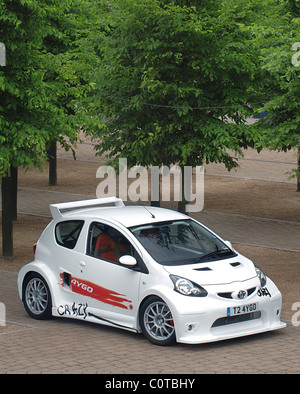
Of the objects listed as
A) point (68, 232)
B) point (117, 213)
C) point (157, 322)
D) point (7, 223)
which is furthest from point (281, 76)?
point (7, 223)

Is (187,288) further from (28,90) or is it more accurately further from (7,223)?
(7,223)

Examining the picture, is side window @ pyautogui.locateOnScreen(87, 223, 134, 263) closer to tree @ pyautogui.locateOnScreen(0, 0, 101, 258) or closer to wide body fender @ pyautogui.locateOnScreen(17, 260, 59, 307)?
wide body fender @ pyautogui.locateOnScreen(17, 260, 59, 307)

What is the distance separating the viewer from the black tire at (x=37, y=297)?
1205 cm

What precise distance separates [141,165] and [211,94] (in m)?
2.21

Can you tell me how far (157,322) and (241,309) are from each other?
1.06m

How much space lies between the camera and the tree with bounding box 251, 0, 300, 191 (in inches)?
565

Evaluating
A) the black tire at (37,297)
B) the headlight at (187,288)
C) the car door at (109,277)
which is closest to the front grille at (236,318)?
the headlight at (187,288)

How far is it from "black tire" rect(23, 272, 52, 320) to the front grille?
2693mm

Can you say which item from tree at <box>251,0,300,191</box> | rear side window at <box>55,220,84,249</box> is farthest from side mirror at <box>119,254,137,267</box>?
tree at <box>251,0,300,191</box>

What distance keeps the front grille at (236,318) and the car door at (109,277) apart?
1.10 m

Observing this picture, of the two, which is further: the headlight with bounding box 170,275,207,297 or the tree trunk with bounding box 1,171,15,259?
the tree trunk with bounding box 1,171,15,259

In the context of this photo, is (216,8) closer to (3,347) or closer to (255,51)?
(255,51)

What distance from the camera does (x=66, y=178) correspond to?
2938cm

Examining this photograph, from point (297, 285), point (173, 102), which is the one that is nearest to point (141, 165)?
point (173, 102)
